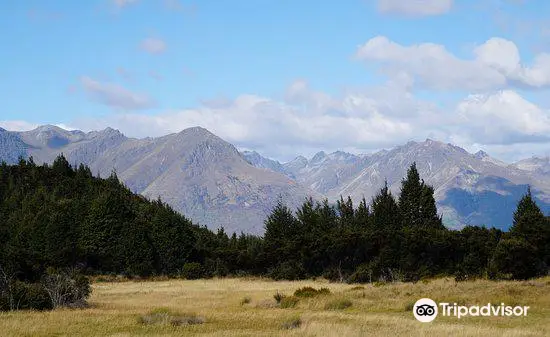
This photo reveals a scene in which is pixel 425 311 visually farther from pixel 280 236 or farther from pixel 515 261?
pixel 280 236

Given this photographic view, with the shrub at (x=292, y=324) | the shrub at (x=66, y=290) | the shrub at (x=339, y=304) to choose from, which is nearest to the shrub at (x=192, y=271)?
the shrub at (x=66, y=290)

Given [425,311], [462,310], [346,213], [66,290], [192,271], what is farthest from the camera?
[346,213]

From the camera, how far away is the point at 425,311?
2767 centimetres

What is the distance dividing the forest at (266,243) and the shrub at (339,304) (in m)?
16.1

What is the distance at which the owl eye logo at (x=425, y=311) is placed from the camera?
2629cm

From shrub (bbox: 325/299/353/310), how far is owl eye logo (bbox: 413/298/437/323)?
5.00 metres

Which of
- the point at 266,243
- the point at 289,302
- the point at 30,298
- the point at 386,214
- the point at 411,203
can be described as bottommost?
the point at 289,302

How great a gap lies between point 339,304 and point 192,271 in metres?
44.4

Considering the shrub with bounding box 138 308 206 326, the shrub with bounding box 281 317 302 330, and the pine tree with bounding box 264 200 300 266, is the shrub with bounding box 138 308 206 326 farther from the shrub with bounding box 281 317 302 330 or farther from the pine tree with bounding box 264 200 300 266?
the pine tree with bounding box 264 200 300 266

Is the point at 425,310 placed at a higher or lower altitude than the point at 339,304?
higher

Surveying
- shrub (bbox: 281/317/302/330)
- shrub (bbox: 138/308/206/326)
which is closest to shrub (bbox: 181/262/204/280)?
shrub (bbox: 138/308/206/326)

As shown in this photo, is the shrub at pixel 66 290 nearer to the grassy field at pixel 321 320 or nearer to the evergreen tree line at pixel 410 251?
the grassy field at pixel 321 320

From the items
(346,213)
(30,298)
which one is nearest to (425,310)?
(30,298)

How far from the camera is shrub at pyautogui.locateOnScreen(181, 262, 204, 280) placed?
74.8m
